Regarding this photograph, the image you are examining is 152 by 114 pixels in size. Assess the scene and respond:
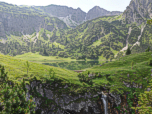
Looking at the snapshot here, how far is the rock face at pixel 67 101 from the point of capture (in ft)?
78.2

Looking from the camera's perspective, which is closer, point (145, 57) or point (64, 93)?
point (64, 93)

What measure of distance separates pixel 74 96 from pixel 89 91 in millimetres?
4698

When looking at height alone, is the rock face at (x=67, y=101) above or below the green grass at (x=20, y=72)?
below

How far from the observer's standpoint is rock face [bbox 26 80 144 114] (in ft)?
78.2

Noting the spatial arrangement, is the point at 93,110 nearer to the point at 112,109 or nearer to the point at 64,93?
the point at 112,109

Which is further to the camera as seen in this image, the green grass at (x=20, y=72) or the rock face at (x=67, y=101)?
the green grass at (x=20, y=72)

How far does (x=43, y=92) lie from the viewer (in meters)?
25.5

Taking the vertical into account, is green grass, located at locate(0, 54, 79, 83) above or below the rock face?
above

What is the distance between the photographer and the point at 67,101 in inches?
993

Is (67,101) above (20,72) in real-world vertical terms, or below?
below

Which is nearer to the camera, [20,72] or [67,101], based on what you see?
[67,101]

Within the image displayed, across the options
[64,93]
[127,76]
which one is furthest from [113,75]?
[64,93]

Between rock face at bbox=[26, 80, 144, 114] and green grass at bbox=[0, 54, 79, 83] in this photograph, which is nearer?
rock face at bbox=[26, 80, 144, 114]

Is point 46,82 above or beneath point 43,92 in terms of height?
above
